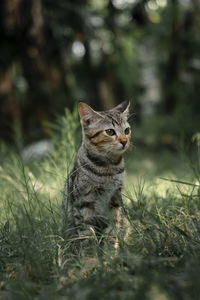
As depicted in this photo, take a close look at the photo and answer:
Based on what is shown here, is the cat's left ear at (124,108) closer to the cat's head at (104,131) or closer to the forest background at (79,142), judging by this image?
the cat's head at (104,131)

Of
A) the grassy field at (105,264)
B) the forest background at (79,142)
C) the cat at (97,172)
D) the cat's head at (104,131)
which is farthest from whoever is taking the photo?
the cat's head at (104,131)

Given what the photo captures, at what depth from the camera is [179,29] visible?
30.5ft

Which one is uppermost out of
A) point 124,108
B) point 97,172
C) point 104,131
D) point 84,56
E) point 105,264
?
point 84,56

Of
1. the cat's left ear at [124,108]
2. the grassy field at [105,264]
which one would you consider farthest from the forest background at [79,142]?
the cat's left ear at [124,108]

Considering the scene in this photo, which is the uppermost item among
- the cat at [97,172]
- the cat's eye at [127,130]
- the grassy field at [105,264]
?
the cat's eye at [127,130]

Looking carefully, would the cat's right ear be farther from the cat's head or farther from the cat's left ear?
the cat's left ear

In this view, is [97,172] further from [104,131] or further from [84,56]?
[84,56]

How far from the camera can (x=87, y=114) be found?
253 cm

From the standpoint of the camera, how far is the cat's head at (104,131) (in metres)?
2.42

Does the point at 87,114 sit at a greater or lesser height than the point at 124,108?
lesser

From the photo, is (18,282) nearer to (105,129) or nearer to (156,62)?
(105,129)

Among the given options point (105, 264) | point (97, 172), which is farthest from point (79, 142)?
point (105, 264)

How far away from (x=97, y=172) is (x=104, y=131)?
33 cm

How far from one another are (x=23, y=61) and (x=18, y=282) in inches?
247
